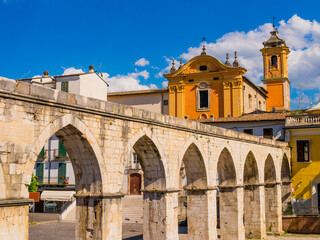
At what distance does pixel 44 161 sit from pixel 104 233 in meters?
24.3

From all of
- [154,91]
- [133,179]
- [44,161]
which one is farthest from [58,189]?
[154,91]

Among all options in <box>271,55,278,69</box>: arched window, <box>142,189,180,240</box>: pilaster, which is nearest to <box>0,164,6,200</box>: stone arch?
<box>142,189,180,240</box>: pilaster

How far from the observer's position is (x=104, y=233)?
36.0 feet

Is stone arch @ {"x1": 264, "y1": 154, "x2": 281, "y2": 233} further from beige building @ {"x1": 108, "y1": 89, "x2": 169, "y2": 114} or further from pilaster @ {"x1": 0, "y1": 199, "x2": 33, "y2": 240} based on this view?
pilaster @ {"x1": 0, "y1": 199, "x2": 33, "y2": 240}

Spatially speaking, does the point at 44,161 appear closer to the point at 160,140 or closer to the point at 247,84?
the point at 247,84

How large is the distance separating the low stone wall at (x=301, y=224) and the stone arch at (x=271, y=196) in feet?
3.31

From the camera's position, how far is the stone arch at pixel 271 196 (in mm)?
23406

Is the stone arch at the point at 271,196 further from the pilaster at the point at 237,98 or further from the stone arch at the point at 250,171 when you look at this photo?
the pilaster at the point at 237,98

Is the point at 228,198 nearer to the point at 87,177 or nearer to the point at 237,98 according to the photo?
the point at 87,177

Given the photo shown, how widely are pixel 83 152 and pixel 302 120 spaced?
1917 cm

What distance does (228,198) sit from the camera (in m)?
19.0

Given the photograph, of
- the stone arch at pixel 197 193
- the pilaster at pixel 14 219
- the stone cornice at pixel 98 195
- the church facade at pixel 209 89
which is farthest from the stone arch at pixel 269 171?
the pilaster at pixel 14 219

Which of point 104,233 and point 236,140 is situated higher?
point 236,140

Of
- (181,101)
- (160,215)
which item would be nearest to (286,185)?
(181,101)
